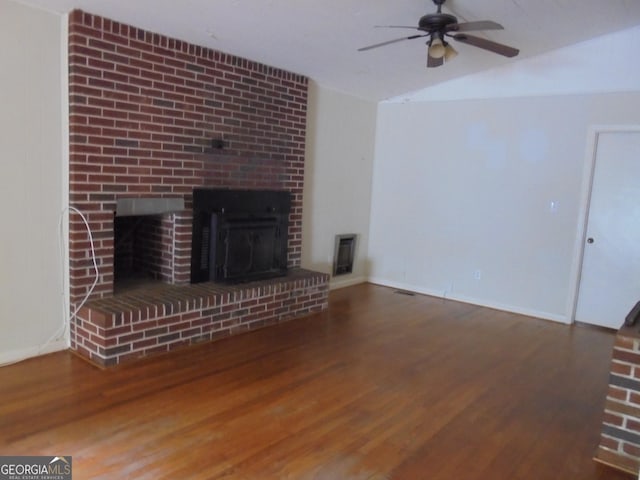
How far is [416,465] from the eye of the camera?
86.1 inches

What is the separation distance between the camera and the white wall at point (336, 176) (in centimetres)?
508

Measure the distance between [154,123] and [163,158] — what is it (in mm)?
259

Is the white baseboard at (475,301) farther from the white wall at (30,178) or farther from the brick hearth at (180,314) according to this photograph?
the white wall at (30,178)

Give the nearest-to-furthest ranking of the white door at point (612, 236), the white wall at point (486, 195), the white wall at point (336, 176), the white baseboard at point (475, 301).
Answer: the white door at point (612, 236), the white wall at point (486, 195), the white baseboard at point (475, 301), the white wall at point (336, 176)

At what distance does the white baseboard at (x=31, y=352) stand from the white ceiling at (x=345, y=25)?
2141 mm

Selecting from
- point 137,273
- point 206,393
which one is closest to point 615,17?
point 206,393

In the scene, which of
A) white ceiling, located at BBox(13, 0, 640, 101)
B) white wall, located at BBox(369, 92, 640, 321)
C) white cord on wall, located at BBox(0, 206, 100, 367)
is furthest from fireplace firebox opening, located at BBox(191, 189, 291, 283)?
white wall, located at BBox(369, 92, 640, 321)

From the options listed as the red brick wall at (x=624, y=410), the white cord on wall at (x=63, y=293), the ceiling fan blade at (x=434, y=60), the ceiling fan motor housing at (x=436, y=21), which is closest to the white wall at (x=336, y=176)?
the ceiling fan blade at (x=434, y=60)

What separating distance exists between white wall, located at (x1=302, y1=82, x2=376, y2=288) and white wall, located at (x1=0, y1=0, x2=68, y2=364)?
8.08 feet

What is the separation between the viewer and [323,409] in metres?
2.66

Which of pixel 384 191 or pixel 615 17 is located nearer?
pixel 615 17

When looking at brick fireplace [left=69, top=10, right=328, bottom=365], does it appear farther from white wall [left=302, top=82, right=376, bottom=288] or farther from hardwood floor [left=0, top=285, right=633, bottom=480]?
white wall [left=302, top=82, right=376, bottom=288]

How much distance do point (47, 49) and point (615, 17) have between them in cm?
424

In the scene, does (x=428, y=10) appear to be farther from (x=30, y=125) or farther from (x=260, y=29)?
(x=30, y=125)
